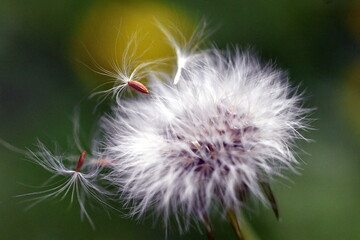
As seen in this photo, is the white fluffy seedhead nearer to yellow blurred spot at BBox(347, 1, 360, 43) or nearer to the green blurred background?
the green blurred background

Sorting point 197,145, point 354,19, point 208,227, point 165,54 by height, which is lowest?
point 208,227

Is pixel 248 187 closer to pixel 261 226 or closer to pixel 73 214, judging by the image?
pixel 261 226

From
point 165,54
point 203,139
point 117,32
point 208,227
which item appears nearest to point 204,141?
point 203,139

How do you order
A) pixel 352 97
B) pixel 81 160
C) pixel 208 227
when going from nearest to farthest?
pixel 208 227 < pixel 81 160 < pixel 352 97

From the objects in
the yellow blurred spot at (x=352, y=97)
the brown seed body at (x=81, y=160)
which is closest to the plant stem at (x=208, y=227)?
the brown seed body at (x=81, y=160)

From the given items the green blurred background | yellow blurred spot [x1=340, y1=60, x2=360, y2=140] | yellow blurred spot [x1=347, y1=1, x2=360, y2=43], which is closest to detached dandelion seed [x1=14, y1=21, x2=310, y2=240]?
the green blurred background

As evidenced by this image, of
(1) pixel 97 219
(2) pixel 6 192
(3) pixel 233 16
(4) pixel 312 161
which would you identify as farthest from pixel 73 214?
(3) pixel 233 16

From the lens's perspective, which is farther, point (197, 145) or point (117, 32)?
point (117, 32)

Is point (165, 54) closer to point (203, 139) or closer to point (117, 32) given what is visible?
point (117, 32)

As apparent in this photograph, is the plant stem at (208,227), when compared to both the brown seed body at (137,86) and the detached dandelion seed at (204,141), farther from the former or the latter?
the brown seed body at (137,86)
